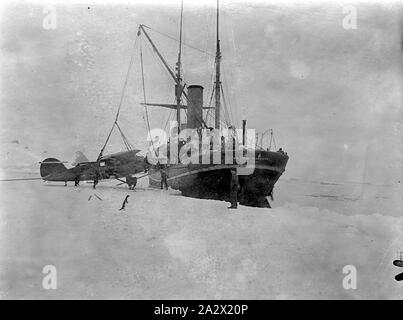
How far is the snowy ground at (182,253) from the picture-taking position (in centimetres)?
822

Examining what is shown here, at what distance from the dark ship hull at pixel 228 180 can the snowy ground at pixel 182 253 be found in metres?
6.11

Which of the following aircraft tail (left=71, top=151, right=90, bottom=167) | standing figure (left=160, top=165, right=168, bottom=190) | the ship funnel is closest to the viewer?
aircraft tail (left=71, top=151, right=90, bottom=167)

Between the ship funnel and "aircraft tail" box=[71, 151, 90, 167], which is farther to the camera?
the ship funnel

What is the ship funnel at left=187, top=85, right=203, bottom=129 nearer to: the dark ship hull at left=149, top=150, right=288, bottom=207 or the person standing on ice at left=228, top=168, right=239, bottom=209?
the dark ship hull at left=149, top=150, right=288, bottom=207

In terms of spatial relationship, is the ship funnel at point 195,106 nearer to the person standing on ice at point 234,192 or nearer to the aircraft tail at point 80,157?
the person standing on ice at point 234,192

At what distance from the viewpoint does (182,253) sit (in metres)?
9.12

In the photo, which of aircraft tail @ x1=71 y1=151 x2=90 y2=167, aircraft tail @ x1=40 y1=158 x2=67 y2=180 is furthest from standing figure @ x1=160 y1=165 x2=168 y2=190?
aircraft tail @ x1=40 y1=158 x2=67 y2=180

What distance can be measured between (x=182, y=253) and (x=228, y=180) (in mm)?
8379

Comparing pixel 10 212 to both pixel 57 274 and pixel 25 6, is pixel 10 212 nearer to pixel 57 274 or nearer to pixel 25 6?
pixel 57 274

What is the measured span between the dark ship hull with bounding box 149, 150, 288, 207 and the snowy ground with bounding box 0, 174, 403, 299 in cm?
611

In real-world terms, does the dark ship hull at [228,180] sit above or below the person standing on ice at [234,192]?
above

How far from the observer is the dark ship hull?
57.2 ft

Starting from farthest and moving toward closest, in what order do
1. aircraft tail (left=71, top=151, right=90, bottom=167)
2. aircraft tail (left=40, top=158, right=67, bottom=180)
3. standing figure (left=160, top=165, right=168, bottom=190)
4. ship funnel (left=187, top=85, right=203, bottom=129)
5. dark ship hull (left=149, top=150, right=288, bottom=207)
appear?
ship funnel (left=187, top=85, right=203, bottom=129), standing figure (left=160, top=165, right=168, bottom=190), dark ship hull (left=149, top=150, right=288, bottom=207), aircraft tail (left=40, top=158, right=67, bottom=180), aircraft tail (left=71, top=151, right=90, bottom=167)

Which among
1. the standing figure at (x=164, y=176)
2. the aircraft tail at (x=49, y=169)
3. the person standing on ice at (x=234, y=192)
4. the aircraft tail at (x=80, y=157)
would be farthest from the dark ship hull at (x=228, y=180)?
the aircraft tail at (x=49, y=169)
